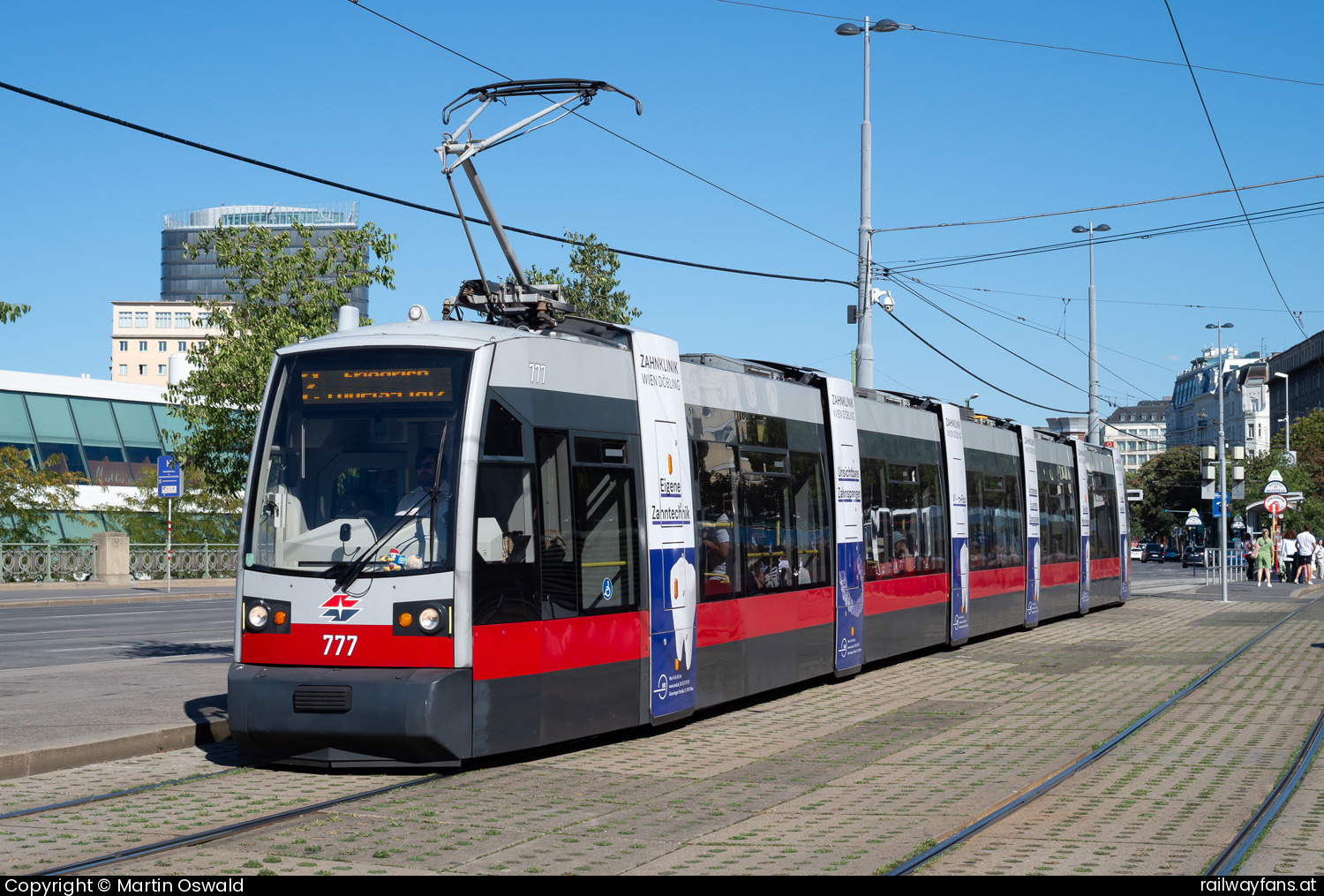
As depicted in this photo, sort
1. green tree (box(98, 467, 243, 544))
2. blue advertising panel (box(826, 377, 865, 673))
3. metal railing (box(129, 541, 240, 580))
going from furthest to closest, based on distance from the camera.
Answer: green tree (box(98, 467, 243, 544)) < metal railing (box(129, 541, 240, 580)) < blue advertising panel (box(826, 377, 865, 673))

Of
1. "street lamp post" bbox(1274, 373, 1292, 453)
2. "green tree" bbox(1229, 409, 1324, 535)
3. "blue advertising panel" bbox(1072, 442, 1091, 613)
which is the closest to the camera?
"blue advertising panel" bbox(1072, 442, 1091, 613)

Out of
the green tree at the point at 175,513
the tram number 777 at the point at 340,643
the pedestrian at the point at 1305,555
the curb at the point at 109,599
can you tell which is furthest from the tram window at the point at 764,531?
the pedestrian at the point at 1305,555

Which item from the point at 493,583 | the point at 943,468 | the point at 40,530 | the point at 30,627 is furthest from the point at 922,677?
the point at 40,530

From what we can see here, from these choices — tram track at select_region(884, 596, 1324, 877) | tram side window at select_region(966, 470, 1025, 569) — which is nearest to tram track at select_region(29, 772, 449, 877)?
tram track at select_region(884, 596, 1324, 877)

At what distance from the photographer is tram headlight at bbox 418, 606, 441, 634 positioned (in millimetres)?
9297

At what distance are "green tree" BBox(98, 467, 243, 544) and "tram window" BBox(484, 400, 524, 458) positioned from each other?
35.1 metres

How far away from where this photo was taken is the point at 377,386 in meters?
9.77

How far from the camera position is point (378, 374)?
9805 mm

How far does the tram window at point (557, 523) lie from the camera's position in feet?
33.0

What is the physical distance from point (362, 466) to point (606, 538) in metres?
2.04

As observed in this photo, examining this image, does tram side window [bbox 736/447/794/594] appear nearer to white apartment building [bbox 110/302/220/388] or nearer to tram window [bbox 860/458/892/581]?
tram window [bbox 860/458/892/581]

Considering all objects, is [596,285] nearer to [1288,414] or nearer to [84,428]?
[84,428]

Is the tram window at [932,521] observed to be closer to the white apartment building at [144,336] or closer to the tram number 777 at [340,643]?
the tram number 777 at [340,643]

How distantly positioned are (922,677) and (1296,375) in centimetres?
11372
